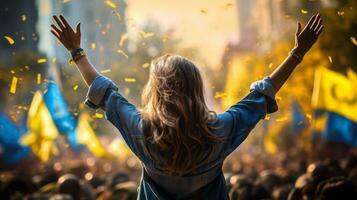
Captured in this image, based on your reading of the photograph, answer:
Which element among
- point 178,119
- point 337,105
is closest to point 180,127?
point 178,119

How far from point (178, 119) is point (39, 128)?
1699cm

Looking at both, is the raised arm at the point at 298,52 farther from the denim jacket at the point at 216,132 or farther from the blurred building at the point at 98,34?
the blurred building at the point at 98,34

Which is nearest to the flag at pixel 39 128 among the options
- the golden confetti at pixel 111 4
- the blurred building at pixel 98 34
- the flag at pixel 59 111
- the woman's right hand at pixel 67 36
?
the flag at pixel 59 111

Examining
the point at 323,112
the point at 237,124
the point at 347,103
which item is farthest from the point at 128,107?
the point at 323,112

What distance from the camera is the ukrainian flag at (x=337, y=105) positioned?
1409 centimetres

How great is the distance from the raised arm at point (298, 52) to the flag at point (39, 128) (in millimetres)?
15712

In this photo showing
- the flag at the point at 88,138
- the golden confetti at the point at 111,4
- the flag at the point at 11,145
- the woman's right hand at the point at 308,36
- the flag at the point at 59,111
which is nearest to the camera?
the woman's right hand at the point at 308,36

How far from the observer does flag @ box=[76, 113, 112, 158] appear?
22.9m

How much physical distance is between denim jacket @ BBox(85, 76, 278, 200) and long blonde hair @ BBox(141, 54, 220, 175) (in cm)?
4

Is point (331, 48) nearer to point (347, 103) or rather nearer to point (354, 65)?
point (354, 65)

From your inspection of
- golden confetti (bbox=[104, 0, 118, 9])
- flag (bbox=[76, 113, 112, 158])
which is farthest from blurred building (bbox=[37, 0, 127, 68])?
flag (bbox=[76, 113, 112, 158])

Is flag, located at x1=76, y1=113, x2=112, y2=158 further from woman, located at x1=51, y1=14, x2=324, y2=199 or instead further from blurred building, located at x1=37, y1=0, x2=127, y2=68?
woman, located at x1=51, y1=14, x2=324, y2=199

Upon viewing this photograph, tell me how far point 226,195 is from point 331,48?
1827 cm

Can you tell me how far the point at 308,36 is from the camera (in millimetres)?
3699
